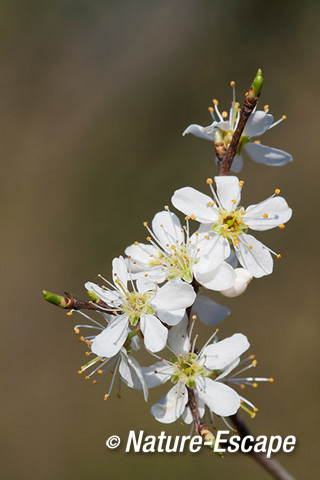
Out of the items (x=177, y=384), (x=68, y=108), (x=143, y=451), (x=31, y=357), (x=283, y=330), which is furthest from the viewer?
(x=68, y=108)

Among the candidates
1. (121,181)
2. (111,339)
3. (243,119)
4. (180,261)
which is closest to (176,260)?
(180,261)

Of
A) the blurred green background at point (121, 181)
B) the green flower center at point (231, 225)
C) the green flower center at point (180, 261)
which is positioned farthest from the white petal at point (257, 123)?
the blurred green background at point (121, 181)

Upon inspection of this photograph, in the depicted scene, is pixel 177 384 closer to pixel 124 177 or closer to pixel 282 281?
pixel 282 281

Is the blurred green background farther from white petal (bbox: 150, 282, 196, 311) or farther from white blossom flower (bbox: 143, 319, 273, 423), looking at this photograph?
white petal (bbox: 150, 282, 196, 311)

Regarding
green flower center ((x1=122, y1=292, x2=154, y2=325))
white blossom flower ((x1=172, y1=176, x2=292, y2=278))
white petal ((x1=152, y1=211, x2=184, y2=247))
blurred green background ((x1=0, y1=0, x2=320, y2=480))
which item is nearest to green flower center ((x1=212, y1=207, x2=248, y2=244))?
white blossom flower ((x1=172, y1=176, x2=292, y2=278))

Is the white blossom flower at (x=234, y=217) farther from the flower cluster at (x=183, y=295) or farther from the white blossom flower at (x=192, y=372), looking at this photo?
the white blossom flower at (x=192, y=372)

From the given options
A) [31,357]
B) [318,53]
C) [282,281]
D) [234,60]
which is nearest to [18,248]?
[31,357]

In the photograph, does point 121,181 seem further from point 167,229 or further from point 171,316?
point 171,316
